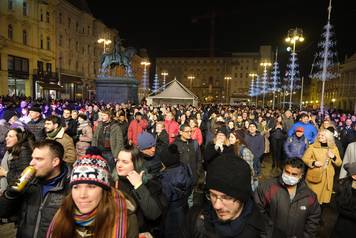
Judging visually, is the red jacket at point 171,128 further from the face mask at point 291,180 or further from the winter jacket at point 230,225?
the winter jacket at point 230,225

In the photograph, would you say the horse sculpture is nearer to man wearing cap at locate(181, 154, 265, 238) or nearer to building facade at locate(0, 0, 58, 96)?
building facade at locate(0, 0, 58, 96)

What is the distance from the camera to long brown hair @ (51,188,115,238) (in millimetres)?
2266

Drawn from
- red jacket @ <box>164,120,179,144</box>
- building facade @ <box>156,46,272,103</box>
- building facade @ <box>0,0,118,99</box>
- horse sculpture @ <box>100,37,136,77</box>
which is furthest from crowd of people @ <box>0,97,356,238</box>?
building facade @ <box>156,46,272,103</box>

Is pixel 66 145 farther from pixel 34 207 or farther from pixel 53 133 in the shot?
pixel 34 207

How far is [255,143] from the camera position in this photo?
841 centimetres

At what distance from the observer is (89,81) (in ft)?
203

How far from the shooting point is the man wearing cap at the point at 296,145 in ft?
24.4

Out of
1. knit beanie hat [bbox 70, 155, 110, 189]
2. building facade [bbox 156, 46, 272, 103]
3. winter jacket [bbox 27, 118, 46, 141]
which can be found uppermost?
building facade [bbox 156, 46, 272, 103]

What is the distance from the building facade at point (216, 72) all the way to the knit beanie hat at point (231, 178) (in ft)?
384

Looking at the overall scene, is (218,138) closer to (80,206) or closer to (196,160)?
(196,160)

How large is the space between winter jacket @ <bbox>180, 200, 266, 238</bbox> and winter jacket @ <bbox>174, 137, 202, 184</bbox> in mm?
4088

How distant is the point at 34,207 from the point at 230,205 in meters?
1.80

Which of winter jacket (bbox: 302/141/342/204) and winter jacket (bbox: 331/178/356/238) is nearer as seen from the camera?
winter jacket (bbox: 331/178/356/238)

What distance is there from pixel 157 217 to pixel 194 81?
12216 centimetres
